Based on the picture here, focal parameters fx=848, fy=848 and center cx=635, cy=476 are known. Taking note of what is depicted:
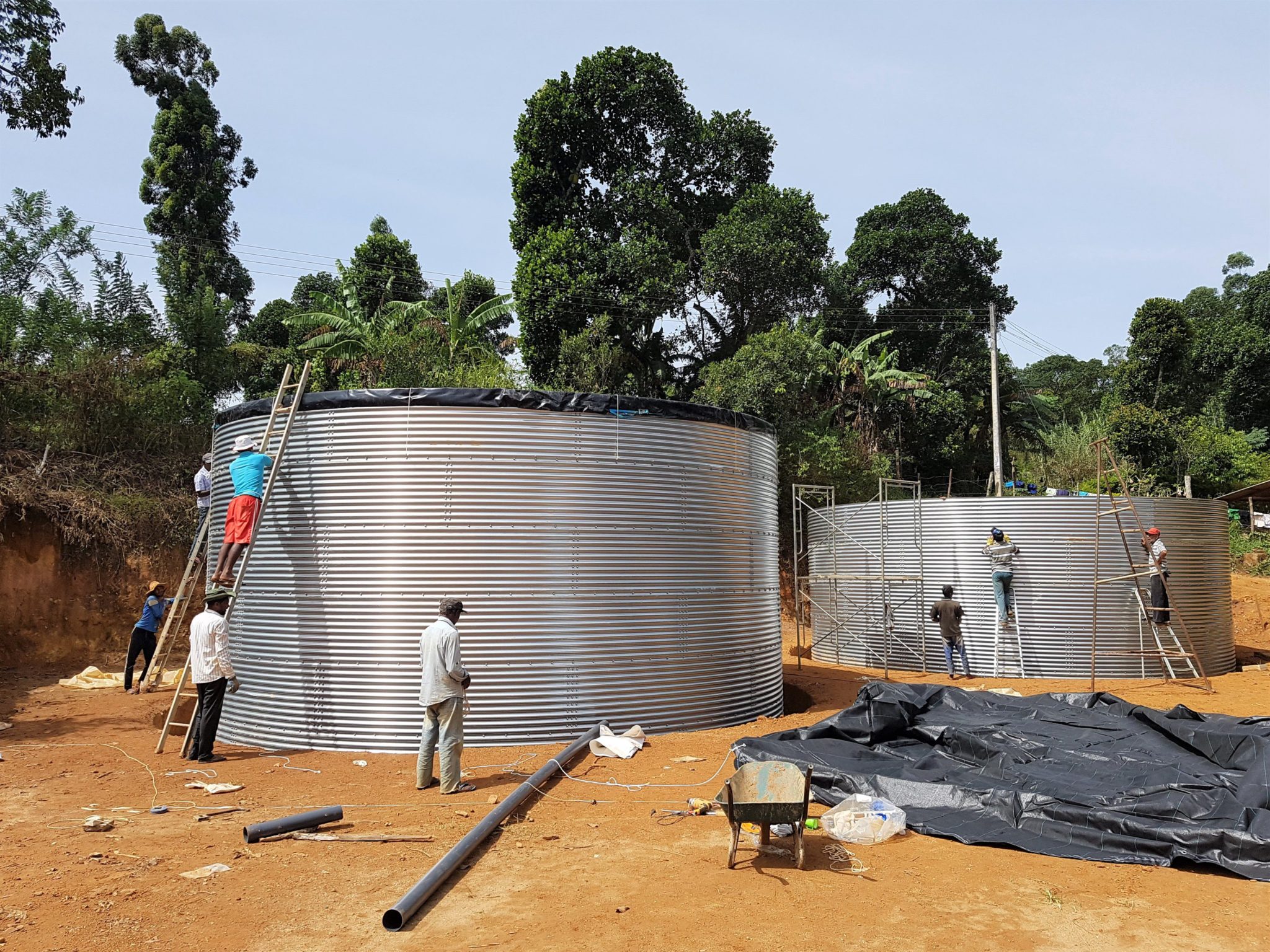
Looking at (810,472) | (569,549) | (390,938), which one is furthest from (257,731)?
(810,472)

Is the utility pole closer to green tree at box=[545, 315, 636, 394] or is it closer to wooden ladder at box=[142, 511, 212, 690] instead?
green tree at box=[545, 315, 636, 394]

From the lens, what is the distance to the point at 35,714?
39.6 feet

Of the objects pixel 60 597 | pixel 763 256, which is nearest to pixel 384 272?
pixel 763 256

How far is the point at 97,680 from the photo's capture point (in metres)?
14.3

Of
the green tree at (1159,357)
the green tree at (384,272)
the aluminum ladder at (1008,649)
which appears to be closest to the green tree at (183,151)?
the green tree at (384,272)

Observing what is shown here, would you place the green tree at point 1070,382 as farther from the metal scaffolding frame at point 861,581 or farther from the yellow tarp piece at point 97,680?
the yellow tarp piece at point 97,680

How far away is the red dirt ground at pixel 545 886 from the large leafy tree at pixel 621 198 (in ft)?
72.3

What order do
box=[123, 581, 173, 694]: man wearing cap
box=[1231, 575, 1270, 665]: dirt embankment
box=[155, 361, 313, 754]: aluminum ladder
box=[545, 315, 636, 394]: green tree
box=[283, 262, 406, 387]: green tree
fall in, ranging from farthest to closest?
box=[545, 315, 636, 394]: green tree → box=[283, 262, 406, 387]: green tree → box=[1231, 575, 1270, 665]: dirt embankment → box=[123, 581, 173, 694]: man wearing cap → box=[155, 361, 313, 754]: aluminum ladder

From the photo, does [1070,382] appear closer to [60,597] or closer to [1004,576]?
[1004,576]

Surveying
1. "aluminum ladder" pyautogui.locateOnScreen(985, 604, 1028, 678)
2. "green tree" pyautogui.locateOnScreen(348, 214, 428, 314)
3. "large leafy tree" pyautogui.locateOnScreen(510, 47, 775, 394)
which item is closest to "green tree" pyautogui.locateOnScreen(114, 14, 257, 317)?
"green tree" pyautogui.locateOnScreen(348, 214, 428, 314)

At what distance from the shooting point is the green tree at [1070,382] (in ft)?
150

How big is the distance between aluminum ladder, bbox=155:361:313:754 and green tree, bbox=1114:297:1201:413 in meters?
32.0

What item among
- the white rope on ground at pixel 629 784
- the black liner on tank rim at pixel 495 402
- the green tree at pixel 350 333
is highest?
the green tree at pixel 350 333

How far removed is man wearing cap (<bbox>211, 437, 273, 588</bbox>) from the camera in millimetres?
9656
